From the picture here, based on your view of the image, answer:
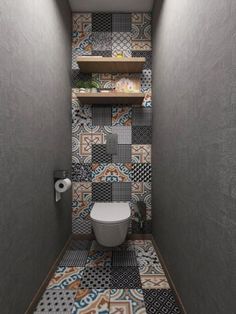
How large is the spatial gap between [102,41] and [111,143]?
1.19 m

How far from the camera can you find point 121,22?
230cm

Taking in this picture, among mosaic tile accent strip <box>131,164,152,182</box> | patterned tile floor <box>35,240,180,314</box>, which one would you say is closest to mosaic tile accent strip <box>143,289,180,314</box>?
patterned tile floor <box>35,240,180,314</box>

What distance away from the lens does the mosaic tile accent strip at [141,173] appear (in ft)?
7.61

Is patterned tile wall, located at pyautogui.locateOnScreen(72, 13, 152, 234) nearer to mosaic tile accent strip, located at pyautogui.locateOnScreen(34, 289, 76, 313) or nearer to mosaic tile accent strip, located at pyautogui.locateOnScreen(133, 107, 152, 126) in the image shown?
mosaic tile accent strip, located at pyautogui.locateOnScreen(133, 107, 152, 126)

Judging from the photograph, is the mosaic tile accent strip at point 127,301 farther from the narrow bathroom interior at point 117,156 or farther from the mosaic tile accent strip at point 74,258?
the mosaic tile accent strip at point 74,258

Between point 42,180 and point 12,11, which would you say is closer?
point 12,11

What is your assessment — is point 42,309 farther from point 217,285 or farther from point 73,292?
point 217,285

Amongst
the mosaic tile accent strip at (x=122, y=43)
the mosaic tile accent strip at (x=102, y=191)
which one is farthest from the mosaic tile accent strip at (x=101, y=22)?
the mosaic tile accent strip at (x=102, y=191)

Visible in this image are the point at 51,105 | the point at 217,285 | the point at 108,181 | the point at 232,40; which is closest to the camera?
the point at 232,40

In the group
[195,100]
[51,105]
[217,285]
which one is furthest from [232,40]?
[51,105]

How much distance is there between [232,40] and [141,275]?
1.72m

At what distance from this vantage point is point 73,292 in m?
1.46

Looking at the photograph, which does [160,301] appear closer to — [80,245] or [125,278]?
[125,278]

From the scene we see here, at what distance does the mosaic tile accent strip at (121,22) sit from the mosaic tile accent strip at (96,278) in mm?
2527
